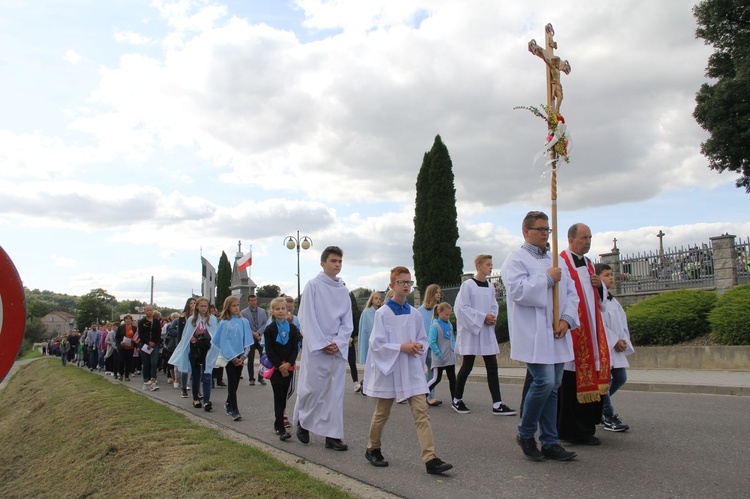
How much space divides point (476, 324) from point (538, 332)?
363 centimetres

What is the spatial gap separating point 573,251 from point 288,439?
3.67 meters

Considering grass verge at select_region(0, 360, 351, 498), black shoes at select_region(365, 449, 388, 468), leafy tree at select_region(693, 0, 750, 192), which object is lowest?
grass verge at select_region(0, 360, 351, 498)

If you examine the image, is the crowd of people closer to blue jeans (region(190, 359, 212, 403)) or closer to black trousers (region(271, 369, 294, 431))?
black trousers (region(271, 369, 294, 431))

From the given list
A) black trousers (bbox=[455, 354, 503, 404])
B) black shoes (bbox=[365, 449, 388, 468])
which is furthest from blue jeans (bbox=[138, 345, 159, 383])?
black shoes (bbox=[365, 449, 388, 468])

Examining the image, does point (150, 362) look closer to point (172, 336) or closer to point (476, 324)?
point (172, 336)

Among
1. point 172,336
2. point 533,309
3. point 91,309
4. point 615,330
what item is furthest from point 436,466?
point 91,309

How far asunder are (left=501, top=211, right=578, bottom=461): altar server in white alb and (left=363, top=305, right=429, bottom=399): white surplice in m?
0.85

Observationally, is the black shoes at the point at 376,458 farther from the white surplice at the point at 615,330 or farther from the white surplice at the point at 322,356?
the white surplice at the point at 615,330

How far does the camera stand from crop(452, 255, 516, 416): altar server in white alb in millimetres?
9023

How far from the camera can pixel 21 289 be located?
296 centimetres

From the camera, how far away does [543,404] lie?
5.59 m

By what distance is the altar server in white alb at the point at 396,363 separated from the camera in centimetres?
566

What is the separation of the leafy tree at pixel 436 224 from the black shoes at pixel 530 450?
991 inches

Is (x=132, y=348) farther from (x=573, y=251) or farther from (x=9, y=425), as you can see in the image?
(x=573, y=251)
